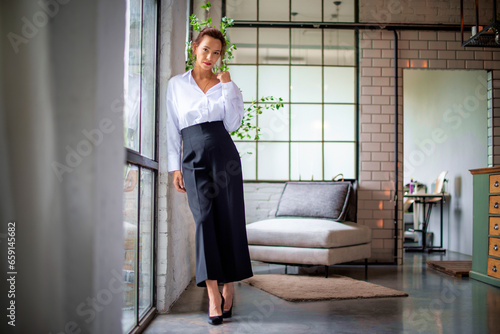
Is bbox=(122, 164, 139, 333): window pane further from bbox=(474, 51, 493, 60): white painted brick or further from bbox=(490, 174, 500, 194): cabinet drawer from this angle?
bbox=(474, 51, 493, 60): white painted brick

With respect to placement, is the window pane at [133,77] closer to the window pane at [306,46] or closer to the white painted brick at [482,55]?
the window pane at [306,46]

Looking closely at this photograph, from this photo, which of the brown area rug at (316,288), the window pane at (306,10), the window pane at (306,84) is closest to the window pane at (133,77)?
the brown area rug at (316,288)

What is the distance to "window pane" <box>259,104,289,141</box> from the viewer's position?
5.21m

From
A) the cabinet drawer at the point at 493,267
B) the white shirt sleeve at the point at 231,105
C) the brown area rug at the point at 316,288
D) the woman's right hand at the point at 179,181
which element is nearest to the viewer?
the white shirt sleeve at the point at 231,105

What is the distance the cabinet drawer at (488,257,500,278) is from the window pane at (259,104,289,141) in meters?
2.36

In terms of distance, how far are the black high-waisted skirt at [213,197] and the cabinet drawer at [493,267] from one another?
7.47 ft

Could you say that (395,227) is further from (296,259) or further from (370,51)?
(370,51)

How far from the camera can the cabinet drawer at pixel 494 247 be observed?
3714 mm

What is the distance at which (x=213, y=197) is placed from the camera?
2490mm

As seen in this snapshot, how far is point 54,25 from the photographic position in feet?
3.70

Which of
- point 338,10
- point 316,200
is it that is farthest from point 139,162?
point 338,10

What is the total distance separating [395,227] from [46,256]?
14.8 feet

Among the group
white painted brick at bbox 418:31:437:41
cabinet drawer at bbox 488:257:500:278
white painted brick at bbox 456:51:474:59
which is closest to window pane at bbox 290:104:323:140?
white painted brick at bbox 418:31:437:41

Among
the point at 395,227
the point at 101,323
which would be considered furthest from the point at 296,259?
the point at 101,323
